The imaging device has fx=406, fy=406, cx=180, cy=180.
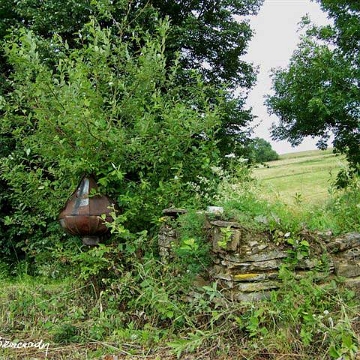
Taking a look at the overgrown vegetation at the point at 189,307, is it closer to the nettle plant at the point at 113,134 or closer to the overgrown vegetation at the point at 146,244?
the overgrown vegetation at the point at 146,244

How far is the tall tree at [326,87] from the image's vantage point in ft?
29.2

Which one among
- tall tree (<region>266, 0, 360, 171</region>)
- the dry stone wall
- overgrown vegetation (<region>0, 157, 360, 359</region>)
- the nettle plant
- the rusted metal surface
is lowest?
overgrown vegetation (<region>0, 157, 360, 359</region>)

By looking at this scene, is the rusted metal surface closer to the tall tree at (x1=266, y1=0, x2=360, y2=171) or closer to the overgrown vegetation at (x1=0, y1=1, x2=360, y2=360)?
the overgrown vegetation at (x1=0, y1=1, x2=360, y2=360)

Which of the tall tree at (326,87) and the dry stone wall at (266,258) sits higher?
the tall tree at (326,87)

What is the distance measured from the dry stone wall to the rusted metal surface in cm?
108

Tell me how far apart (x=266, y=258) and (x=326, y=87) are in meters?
7.59

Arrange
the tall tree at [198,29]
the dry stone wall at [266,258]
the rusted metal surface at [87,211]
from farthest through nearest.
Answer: the tall tree at [198,29], the rusted metal surface at [87,211], the dry stone wall at [266,258]

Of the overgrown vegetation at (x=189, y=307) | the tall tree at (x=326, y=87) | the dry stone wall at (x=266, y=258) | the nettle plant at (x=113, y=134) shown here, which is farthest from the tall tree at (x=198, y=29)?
the dry stone wall at (x=266, y=258)

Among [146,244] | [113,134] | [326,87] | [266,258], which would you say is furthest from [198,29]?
[266,258]

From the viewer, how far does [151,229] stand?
3760mm

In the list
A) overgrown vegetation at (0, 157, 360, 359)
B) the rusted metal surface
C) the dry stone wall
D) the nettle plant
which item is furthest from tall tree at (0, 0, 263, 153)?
the dry stone wall

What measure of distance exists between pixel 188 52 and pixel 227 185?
5.39 metres

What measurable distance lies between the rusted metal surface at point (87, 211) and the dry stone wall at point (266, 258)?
3.56ft

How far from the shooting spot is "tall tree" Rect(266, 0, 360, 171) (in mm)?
8898
